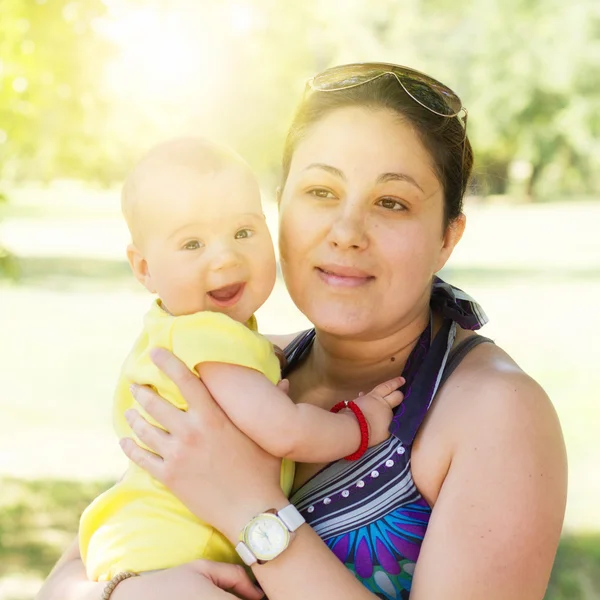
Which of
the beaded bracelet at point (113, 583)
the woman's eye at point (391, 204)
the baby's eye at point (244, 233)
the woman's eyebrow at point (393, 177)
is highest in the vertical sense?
the woman's eyebrow at point (393, 177)

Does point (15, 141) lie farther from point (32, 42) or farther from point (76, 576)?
point (76, 576)

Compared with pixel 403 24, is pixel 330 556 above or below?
below

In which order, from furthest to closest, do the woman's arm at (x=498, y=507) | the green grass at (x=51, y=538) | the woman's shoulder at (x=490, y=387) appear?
the green grass at (x=51, y=538)
the woman's shoulder at (x=490, y=387)
the woman's arm at (x=498, y=507)

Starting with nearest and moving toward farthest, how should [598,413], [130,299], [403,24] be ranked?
1. [598,413]
2. [130,299]
3. [403,24]

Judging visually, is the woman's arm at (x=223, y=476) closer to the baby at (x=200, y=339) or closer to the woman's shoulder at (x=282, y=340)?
the baby at (x=200, y=339)

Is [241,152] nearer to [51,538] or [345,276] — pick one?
[51,538]

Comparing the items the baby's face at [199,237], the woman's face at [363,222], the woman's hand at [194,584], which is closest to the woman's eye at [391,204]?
the woman's face at [363,222]

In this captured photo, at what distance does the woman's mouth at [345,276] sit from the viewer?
2402 mm

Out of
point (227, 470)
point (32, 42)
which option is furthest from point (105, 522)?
point (32, 42)

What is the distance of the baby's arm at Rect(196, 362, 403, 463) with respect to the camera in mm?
2137

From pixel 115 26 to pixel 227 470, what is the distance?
5.06m

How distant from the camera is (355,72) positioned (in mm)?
2523

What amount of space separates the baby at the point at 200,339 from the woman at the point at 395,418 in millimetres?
62

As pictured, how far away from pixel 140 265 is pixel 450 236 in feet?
3.04
